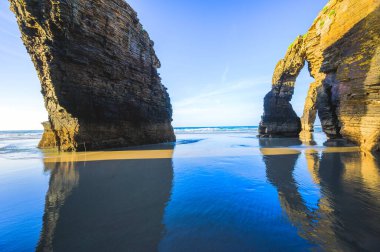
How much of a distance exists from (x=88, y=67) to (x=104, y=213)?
1354 centimetres

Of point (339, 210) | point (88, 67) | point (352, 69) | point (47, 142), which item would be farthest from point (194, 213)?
point (47, 142)

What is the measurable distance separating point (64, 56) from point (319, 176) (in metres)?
15.7

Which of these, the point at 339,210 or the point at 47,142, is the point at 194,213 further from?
the point at 47,142

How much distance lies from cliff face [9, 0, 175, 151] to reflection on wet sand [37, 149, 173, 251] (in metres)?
9.46

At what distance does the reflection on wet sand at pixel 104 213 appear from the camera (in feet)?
7.73

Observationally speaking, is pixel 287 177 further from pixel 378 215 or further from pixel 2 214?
pixel 2 214

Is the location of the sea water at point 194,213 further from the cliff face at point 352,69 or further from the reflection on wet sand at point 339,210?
the cliff face at point 352,69

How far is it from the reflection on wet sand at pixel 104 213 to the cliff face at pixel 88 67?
31.0 ft

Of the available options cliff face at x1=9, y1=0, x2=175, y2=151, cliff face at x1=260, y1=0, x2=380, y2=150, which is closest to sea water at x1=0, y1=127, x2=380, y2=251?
cliff face at x1=260, y1=0, x2=380, y2=150

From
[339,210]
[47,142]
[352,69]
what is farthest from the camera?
[47,142]

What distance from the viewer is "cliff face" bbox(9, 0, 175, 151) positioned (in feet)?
40.2

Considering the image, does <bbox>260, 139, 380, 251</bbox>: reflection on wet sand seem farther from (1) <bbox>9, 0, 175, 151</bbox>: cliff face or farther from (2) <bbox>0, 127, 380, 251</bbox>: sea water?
(1) <bbox>9, 0, 175, 151</bbox>: cliff face

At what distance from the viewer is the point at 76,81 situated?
43.6ft

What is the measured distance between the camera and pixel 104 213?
10.6 feet
